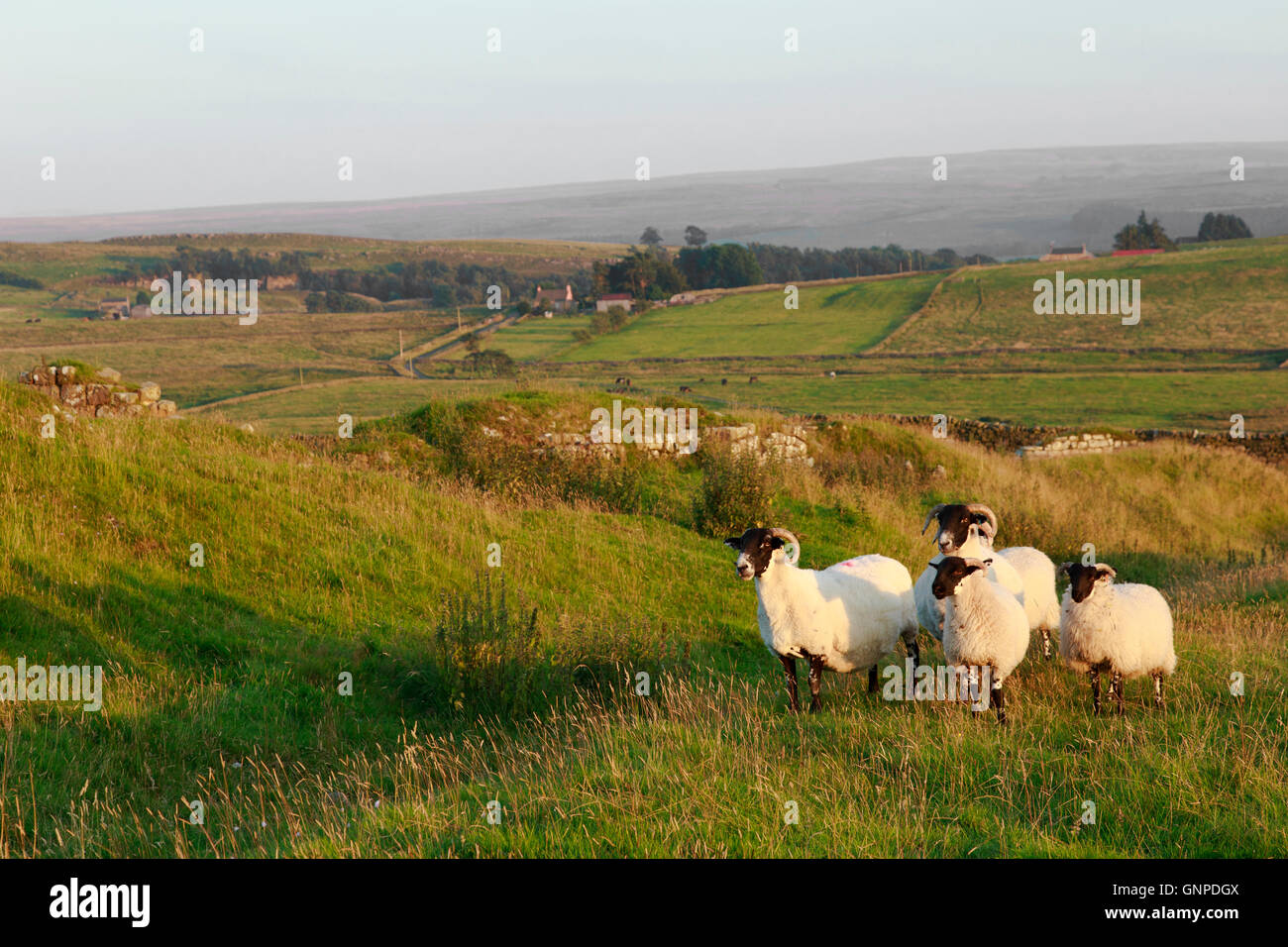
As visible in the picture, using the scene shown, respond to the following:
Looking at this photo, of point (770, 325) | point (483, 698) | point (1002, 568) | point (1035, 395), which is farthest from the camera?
point (770, 325)

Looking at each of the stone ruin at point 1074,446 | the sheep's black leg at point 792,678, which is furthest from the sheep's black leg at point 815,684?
the stone ruin at point 1074,446

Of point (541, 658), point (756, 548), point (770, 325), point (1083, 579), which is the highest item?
point (770, 325)

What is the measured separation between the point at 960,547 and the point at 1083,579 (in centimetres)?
120

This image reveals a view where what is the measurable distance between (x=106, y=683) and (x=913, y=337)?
9311 cm

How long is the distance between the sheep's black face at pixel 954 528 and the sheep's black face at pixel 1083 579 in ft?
3.15

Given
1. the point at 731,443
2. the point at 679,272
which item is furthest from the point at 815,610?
→ the point at 679,272

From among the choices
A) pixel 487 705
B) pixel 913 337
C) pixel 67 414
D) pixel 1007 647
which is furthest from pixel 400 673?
pixel 913 337

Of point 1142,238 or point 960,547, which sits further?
point 1142,238

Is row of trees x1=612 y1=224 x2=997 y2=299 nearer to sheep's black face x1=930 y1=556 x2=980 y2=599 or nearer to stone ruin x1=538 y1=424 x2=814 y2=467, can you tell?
stone ruin x1=538 y1=424 x2=814 y2=467

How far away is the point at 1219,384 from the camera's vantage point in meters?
64.9

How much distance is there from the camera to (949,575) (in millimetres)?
8508

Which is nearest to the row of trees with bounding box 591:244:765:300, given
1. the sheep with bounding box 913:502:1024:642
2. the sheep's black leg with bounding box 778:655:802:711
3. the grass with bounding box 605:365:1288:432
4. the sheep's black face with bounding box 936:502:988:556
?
the grass with bounding box 605:365:1288:432

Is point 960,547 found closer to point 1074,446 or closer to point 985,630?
point 985,630

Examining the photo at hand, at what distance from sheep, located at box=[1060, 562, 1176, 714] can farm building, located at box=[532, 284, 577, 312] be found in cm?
12634
